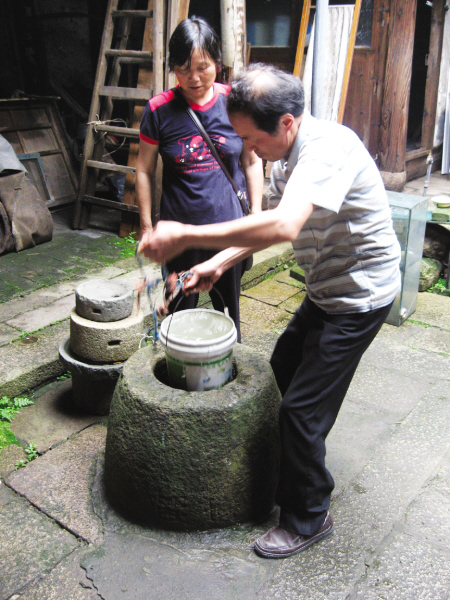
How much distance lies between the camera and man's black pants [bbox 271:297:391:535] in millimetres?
2393

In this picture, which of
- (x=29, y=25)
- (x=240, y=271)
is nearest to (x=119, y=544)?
(x=240, y=271)

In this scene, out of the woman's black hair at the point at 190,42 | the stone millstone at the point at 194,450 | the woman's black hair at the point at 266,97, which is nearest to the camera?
the woman's black hair at the point at 266,97

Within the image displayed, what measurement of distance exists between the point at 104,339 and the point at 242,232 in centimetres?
185

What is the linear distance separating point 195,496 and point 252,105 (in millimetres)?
1839

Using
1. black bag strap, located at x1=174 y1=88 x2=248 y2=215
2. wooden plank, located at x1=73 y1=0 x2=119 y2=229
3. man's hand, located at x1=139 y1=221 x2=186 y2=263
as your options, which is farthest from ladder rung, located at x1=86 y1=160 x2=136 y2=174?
man's hand, located at x1=139 y1=221 x2=186 y2=263

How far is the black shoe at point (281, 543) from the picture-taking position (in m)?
2.56

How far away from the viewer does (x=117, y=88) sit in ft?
21.1

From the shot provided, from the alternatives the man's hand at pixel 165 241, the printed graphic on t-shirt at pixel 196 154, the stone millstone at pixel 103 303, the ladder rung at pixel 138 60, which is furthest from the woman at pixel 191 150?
the ladder rung at pixel 138 60

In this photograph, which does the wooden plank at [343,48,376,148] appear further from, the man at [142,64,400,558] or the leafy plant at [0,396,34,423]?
the leafy plant at [0,396,34,423]

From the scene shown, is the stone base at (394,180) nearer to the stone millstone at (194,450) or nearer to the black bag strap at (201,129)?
the black bag strap at (201,129)

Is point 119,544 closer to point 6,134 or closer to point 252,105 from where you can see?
point 252,105

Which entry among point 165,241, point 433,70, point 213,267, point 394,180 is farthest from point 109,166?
point 433,70

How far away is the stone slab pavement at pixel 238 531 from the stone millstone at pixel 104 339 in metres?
0.51

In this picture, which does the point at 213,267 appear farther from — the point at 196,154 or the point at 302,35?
the point at 302,35
